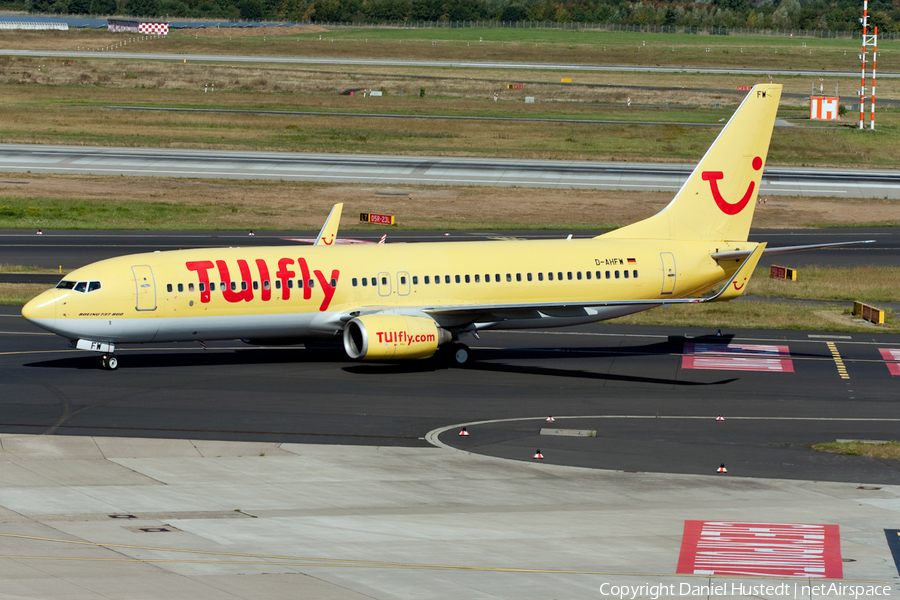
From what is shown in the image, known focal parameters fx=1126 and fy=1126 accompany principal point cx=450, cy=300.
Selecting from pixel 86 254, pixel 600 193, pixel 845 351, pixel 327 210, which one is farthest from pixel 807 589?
pixel 600 193

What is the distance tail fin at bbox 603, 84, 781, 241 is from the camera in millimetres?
46250

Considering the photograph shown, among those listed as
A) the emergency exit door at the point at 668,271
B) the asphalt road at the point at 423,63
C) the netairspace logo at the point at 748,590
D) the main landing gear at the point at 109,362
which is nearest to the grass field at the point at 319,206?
the emergency exit door at the point at 668,271

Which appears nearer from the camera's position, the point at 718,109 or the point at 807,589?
the point at 807,589

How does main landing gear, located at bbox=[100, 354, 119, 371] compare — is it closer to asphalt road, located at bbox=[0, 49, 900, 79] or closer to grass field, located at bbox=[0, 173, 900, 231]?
grass field, located at bbox=[0, 173, 900, 231]

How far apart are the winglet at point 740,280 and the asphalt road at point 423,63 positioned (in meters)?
144

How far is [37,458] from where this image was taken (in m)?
30.5

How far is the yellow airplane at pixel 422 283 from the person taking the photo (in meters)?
39.9

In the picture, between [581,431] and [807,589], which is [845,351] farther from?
[807,589]

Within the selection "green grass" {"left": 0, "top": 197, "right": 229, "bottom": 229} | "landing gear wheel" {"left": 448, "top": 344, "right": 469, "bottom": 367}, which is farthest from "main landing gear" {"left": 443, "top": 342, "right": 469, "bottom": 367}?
"green grass" {"left": 0, "top": 197, "right": 229, "bottom": 229}

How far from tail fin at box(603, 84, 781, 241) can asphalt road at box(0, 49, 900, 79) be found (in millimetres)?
139682

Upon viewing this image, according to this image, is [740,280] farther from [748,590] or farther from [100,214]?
[100,214]

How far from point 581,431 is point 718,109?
11253 centimetres

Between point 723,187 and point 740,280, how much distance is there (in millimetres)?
4527

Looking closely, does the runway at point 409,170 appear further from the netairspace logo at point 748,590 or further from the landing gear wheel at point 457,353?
the netairspace logo at point 748,590
